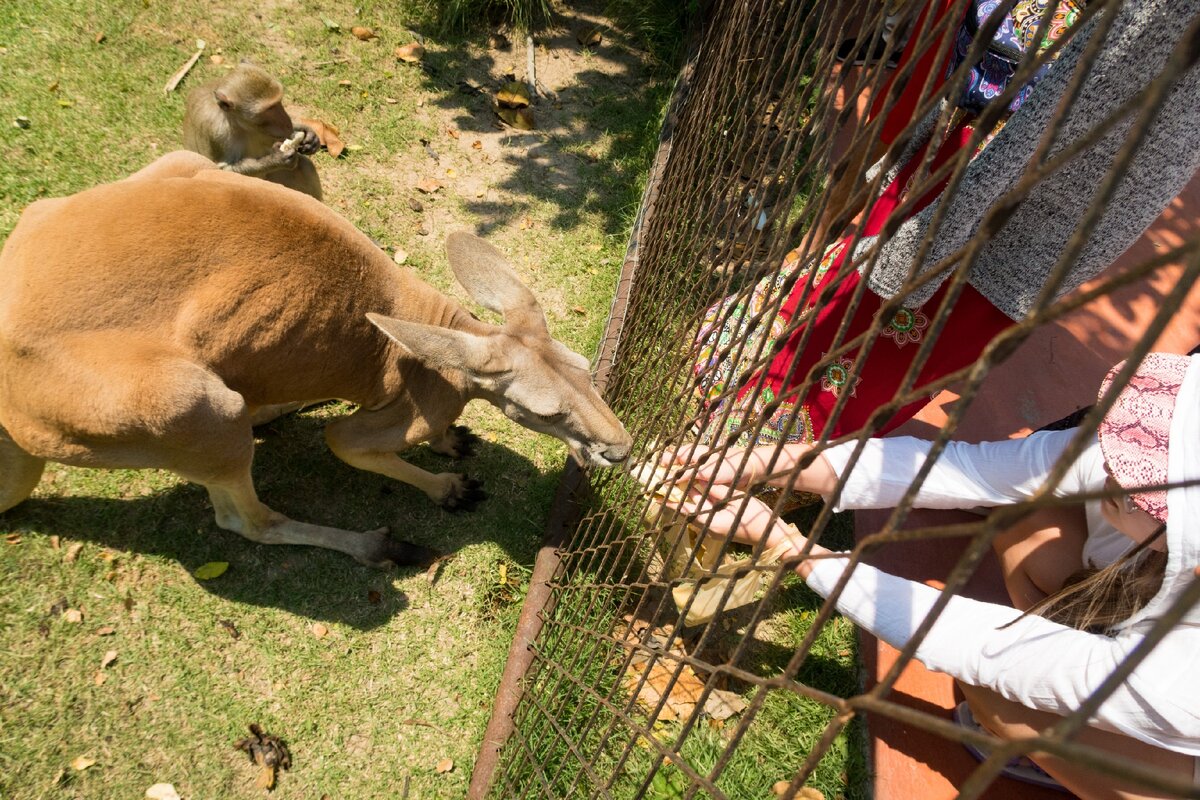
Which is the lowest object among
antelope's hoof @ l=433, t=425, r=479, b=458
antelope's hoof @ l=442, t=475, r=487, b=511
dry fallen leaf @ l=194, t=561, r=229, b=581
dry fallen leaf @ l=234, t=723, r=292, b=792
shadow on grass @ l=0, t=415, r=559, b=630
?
dry fallen leaf @ l=234, t=723, r=292, b=792

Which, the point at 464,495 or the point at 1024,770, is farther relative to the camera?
the point at 464,495

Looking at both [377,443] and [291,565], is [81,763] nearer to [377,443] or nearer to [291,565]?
[291,565]

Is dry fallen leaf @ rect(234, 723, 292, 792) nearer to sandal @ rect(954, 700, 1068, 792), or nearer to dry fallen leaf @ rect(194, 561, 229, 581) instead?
dry fallen leaf @ rect(194, 561, 229, 581)

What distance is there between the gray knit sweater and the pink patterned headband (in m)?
0.42

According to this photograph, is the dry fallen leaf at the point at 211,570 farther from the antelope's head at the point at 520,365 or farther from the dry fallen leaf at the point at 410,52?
the dry fallen leaf at the point at 410,52

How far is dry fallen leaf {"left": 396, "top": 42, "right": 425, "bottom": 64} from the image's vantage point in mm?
5641

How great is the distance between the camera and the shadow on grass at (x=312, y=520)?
3309 millimetres

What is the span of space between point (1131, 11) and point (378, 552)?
3488 millimetres

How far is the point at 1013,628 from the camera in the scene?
2.40 m

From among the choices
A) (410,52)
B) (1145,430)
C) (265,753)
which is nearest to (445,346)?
(265,753)

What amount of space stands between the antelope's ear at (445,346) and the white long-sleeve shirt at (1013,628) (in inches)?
61.3

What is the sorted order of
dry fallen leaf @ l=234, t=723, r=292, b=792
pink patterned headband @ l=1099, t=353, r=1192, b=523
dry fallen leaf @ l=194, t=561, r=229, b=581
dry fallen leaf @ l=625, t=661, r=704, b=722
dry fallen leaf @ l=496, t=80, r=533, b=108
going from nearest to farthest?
pink patterned headband @ l=1099, t=353, r=1192, b=523
dry fallen leaf @ l=234, t=723, r=292, b=792
dry fallen leaf @ l=625, t=661, r=704, b=722
dry fallen leaf @ l=194, t=561, r=229, b=581
dry fallen leaf @ l=496, t=80, r=533, b=108

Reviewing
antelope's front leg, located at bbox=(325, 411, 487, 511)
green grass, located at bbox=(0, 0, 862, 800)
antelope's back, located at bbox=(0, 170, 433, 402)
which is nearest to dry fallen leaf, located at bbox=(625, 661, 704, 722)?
green grass, located at bbox=(0, 0, 862, 800)

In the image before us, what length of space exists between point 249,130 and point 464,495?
8.05ft
